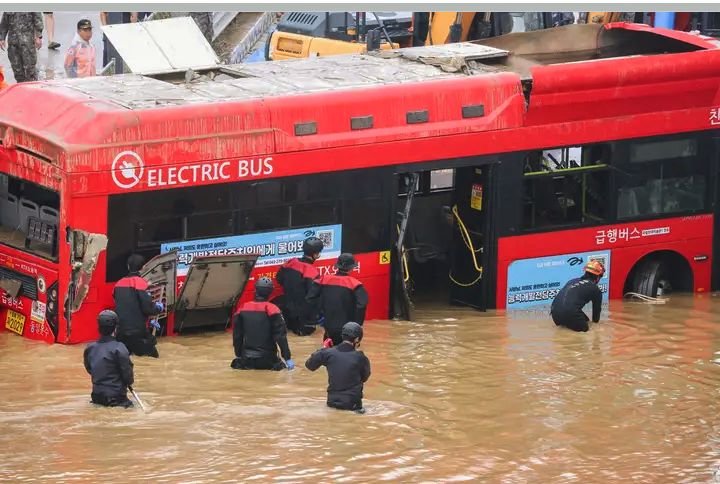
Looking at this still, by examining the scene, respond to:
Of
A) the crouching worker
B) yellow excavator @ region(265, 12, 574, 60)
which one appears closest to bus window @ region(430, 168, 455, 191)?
yellow excavator @ region(265, 12, 574, 60)

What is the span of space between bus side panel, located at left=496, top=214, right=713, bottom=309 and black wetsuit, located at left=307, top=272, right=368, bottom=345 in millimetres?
2524

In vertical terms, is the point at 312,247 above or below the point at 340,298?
above

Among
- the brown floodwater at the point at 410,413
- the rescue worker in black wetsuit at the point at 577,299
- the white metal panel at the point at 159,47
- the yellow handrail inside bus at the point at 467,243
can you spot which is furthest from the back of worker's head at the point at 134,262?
the rescue worker in black wetsuit at the point at 577,299

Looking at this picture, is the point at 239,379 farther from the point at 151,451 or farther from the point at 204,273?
the point at 151,451

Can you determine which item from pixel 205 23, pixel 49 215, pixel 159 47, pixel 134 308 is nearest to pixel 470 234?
pixel 159 47

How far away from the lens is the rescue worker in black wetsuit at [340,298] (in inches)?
632

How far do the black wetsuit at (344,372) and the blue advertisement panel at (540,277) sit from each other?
15.3 ft

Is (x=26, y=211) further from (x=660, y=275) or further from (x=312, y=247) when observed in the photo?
(x=660, y=275)

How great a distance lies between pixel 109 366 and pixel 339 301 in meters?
3.14

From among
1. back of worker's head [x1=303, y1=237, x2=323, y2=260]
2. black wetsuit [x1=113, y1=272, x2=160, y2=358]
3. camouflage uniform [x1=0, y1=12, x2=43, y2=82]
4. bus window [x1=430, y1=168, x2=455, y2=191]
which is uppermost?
camouflage uniform [x1=0, y1=12, x2=43, y2=82]

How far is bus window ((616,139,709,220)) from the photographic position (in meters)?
18.8

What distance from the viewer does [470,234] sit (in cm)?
1825

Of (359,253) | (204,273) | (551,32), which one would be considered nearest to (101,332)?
(204,273)

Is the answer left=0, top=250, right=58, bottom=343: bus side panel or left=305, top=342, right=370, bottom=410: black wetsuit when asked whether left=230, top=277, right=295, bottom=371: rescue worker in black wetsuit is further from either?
left=0, top=250, right=58, bottom=343: bus side panel
